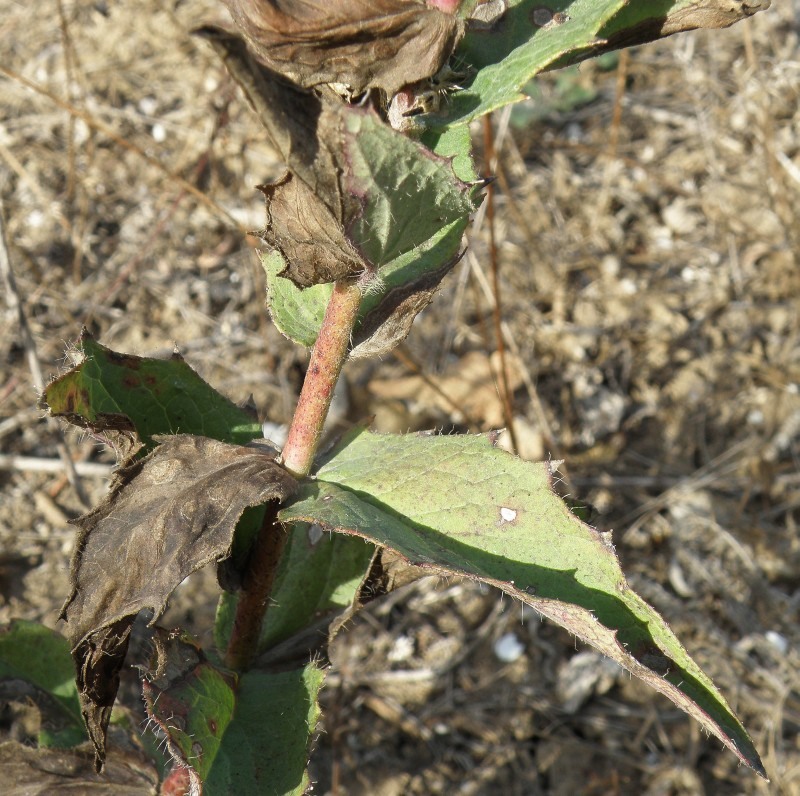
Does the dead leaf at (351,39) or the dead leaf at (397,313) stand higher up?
the dead leaf at (351,39)

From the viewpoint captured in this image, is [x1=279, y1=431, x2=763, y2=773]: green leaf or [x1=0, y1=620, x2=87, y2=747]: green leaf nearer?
[x1=279, y1=431, x2=763, y2=773]: green leaf

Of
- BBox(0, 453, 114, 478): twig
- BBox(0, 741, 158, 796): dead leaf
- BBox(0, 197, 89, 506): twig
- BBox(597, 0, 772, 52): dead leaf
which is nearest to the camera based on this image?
BBox(597, 0, 772, 52): dead leaf

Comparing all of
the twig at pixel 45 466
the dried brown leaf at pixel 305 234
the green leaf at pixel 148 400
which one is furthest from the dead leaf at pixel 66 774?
the twig at pixel 45 466

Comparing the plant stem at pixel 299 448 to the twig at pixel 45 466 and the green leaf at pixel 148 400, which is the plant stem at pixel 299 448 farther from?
the twig at pixel 45 466

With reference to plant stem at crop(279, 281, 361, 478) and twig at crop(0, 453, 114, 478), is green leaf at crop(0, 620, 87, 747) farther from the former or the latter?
twig at crop(0, 453, 114, 478)

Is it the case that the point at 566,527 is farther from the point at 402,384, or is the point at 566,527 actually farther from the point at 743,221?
the point at 743,221

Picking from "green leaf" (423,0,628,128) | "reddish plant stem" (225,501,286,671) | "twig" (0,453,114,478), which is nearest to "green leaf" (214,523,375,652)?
"reddish plant stem" (225,501,286,671)

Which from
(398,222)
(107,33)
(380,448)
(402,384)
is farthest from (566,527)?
(107,33)

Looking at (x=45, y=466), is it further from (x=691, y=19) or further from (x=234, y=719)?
(x=691, y=19)
